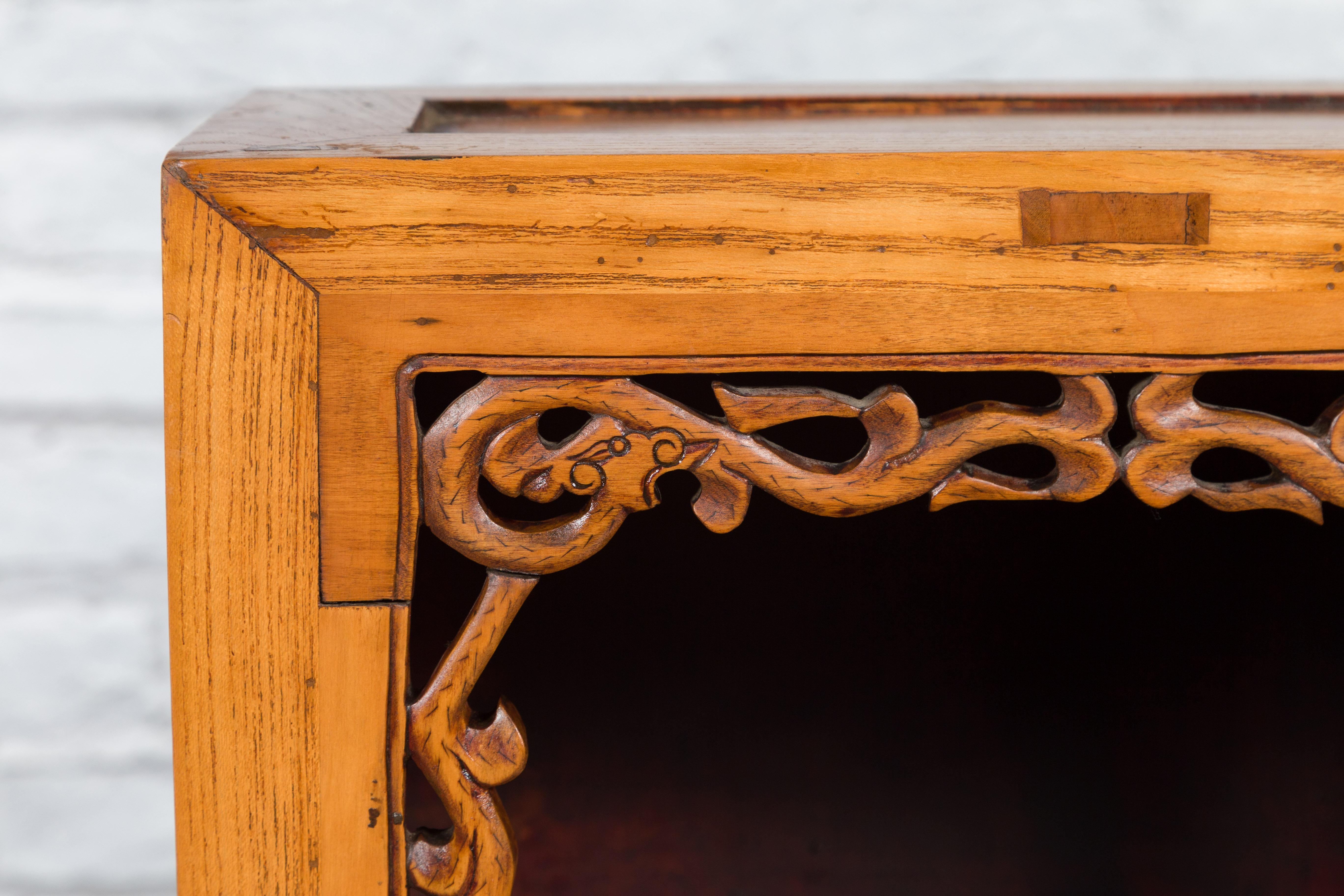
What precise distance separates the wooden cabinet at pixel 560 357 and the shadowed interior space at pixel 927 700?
1.21 ft

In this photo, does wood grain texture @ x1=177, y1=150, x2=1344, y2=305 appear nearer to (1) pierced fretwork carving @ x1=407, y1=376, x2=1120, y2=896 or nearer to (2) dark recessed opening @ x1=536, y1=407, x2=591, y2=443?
(1) pierced fretwork carving @ x1=407, y1=376, x2=1120, y2=896

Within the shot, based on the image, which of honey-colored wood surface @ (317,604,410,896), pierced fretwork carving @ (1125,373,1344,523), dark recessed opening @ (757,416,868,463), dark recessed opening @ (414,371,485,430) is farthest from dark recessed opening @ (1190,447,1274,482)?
honey-colored wood surface @ (317,604,410,896)

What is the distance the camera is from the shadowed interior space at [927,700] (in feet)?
2.81

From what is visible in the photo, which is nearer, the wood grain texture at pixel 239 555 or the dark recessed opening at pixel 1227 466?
the wood grain texture at pixel 239 555

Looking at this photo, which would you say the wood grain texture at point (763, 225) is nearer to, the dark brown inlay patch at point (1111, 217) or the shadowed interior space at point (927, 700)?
the dark brown inlay patch at point (1111, 217)

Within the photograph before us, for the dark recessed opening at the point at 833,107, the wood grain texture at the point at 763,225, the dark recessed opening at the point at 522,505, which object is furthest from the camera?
the dark recessed opening at the point at 522,505

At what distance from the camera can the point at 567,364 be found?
0.44 meters

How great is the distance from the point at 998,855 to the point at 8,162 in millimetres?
925

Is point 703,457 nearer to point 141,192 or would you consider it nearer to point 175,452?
point 175,452

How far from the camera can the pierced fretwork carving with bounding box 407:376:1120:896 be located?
1.47 feet

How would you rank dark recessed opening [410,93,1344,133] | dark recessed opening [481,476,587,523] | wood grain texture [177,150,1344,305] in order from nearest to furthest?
wood grain texture [177,150,1344,305], dark recessed opening [410,93,1344,133], dark recessed opening [481,476,587,523]

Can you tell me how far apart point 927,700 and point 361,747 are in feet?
1.73

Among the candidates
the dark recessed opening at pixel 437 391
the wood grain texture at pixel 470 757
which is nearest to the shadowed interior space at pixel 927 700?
the dark recessed opening at pixel 437 391

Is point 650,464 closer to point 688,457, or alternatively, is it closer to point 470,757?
point 688,457
